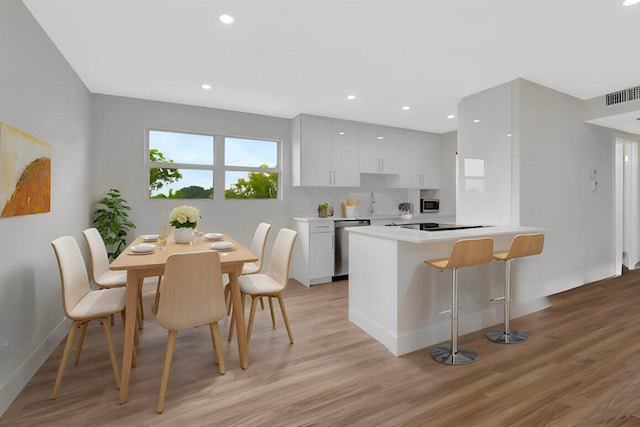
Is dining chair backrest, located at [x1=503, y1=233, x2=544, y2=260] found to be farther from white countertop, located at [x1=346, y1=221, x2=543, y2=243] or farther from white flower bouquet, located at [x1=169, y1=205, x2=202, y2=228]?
white flower bouquet, located at [x1=169, y1=205, x2=202, y2=228]

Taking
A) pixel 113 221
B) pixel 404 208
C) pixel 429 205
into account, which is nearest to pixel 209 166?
pixel 113 221

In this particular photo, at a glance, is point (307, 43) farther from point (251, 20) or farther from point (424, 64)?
point (424, 64)

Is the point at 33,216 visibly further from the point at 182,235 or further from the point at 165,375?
the point at 165,375

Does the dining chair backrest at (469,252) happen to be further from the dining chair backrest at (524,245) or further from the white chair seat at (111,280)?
the white chair seat at (111,280)

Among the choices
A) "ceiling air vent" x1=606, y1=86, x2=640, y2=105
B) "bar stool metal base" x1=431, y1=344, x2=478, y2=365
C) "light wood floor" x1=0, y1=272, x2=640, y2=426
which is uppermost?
"ceiling air vent" x1=606, y1=86, x2=640, y2=105

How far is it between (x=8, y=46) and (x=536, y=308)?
5.07m

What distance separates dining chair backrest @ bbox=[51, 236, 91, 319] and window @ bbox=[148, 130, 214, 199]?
2155 mm

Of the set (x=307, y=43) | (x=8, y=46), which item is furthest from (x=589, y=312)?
(x=8, y=46)

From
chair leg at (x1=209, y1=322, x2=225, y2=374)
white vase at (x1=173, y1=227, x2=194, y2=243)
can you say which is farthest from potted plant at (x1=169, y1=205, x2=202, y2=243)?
chair leg at (x1=209, y1=322, x2=225, y2=374)

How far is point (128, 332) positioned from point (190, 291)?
1.57 feet

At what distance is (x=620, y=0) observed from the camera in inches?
85.8

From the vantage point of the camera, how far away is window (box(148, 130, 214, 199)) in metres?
4.35

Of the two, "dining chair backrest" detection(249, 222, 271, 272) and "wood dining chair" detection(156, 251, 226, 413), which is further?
"dining chair backrest" detection(249, 222, 271, 272)

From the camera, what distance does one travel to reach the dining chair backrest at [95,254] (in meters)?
2.78
